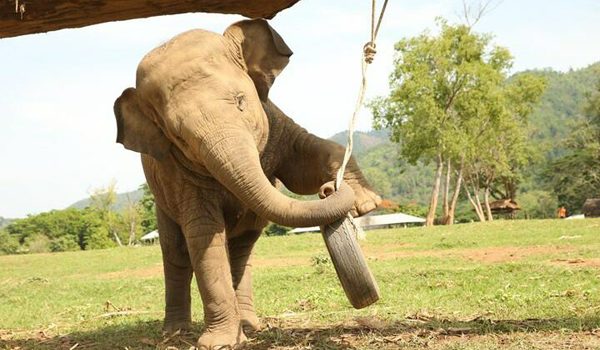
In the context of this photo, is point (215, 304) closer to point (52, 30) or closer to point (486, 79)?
point (52, 30)

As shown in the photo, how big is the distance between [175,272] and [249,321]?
2.83ft


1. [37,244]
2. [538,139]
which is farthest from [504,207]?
[538,139]

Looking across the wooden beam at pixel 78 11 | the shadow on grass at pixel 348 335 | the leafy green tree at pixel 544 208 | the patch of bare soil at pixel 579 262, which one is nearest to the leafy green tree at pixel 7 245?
the leafy green tree at pixel 544 208

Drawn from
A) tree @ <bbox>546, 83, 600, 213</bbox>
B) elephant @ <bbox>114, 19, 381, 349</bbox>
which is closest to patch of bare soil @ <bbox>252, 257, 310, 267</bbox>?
elephant @ <bbox>114, 19, 381, 349</bbox>

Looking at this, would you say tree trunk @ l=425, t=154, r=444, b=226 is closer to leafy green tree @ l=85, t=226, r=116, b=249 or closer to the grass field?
the grass field

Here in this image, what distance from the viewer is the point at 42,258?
88.6ft

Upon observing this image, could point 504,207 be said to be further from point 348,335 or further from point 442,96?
point 348,335

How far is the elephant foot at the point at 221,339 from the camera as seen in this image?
5.96m

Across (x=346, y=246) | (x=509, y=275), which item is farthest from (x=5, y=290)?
(x=346, y=246)

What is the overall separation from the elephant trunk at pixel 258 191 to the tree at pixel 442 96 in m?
37.5

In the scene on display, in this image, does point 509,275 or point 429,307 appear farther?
point 509,275

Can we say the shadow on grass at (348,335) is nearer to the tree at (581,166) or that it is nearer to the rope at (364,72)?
the rope at (364,72)

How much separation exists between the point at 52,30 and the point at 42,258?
2274 cm

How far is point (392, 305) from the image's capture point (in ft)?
28.3
